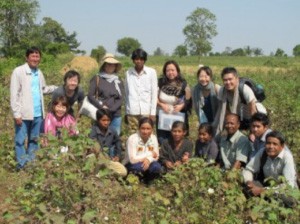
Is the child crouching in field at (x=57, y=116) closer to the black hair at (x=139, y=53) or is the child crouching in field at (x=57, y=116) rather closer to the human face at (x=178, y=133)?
the black hair at (x=139, y=53)

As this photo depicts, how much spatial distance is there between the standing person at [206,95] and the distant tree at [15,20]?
33.8m

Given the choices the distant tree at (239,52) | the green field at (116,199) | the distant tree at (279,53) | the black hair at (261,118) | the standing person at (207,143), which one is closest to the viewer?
the green field at (116,199)

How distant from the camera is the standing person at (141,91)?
588 cm

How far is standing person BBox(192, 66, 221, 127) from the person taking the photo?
5.42 metres

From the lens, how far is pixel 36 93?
586cm

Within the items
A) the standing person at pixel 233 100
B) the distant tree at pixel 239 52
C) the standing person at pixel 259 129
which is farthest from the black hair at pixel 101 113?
the distant tree at pixel 239 52

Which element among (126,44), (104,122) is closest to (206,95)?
(104,122)

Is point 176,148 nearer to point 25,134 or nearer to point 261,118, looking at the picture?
point 261,118

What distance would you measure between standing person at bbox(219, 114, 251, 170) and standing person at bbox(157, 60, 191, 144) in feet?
2.67

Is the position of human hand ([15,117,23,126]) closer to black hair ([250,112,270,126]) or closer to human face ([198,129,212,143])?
human face ([198,129,212,143])

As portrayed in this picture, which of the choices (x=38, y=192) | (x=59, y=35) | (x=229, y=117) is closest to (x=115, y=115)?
(x=229, y=117)

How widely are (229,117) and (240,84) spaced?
14.7 inches

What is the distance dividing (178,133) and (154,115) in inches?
22.8

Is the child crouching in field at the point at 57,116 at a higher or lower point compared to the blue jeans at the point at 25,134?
higher
